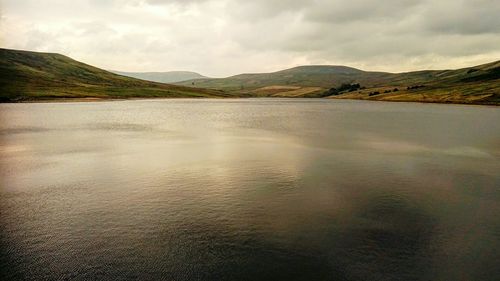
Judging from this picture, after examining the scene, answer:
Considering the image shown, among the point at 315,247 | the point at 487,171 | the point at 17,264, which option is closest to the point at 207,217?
the point at 315,247

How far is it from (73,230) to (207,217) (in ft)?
31.1

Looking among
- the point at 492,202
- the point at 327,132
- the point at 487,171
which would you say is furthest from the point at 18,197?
the point at 327,132

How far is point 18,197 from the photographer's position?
32.4 m

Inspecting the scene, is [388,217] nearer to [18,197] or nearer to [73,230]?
[73,230]

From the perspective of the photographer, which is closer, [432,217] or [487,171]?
[432,217]

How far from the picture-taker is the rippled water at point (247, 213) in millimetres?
20688

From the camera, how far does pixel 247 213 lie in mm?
28844

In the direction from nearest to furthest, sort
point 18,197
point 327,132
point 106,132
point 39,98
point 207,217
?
point 207,217 < point 18,197 < point 106,132 < point 327,132 < point 39,98

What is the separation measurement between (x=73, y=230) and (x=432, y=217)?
27.0 m

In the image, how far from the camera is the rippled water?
2069cm

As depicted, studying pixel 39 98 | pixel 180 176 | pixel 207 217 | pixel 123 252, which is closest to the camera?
pixel 123 252

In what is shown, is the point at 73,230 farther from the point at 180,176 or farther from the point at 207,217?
the point at 180,176

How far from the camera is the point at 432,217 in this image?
28.5 meters

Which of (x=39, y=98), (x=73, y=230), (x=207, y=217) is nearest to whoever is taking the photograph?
(x=73, y=230)
